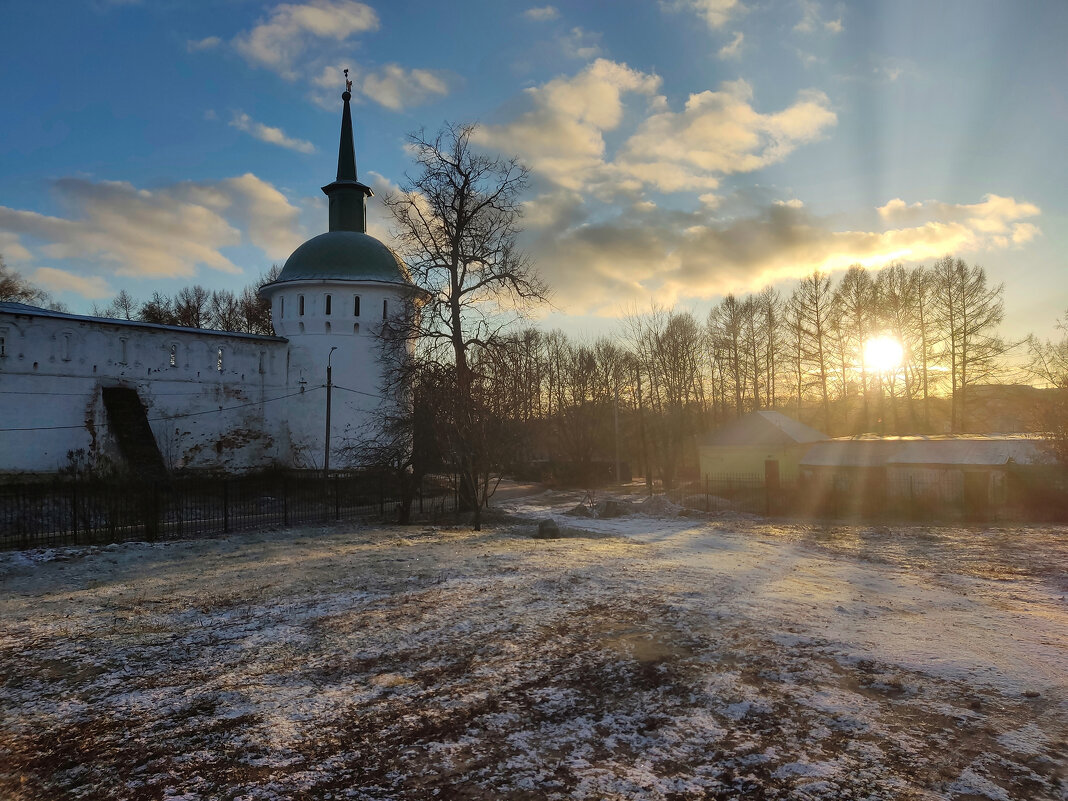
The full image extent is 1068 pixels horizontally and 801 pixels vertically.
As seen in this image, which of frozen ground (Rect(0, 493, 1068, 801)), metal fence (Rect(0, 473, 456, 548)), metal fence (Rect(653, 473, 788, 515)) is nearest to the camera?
frozen ground (Rect(0, 493, 1068, 801))

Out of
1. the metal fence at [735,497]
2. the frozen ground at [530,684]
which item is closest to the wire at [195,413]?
the frozen ground at [530,684]

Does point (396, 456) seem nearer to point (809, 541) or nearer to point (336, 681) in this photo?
point (809, 541)

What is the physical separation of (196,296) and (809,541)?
4692 cm

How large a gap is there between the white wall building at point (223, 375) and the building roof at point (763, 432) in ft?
58.7

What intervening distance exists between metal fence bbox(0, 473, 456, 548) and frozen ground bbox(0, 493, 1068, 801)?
462cm

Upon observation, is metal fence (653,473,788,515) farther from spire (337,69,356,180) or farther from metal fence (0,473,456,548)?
spire (337,69,356,180)

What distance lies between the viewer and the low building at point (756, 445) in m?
31.4

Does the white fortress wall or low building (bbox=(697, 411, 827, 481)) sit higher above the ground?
the white fortress wall

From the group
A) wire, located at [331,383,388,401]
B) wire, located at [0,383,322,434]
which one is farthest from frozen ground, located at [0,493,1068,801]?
wire, located at [331,383,388,401]

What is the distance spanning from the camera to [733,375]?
44.1 m

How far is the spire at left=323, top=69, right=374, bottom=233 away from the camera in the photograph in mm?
31359

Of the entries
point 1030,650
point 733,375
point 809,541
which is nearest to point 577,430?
point 733,375

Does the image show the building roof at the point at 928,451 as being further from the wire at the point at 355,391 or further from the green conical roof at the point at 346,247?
the green conical roof at the point at 346,247

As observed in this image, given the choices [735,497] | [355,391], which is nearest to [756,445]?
[735,497]
